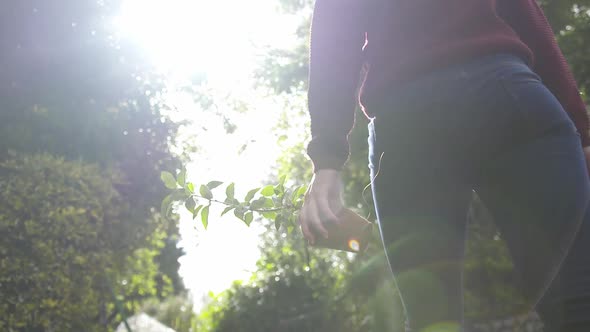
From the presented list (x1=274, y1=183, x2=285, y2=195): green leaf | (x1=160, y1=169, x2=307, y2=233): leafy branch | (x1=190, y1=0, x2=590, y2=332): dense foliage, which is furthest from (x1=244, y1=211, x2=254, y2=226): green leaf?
(x1=190, y1=0, x2=590, y2=332): dense foliage

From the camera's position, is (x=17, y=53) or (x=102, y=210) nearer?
(x=102, y=210)

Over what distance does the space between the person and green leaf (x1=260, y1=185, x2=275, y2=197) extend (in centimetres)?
58

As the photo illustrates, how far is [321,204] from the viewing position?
112 centimetres

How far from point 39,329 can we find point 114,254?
49.4 inches

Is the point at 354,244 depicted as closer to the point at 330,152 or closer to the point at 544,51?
the point at 330,152

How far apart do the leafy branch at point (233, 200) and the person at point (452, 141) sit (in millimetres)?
604

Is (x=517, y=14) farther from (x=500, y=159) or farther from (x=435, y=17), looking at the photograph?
(x=500, y=159)

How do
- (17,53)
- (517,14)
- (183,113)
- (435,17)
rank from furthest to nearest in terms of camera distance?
(183,113) < (17,53) < (517,14) < (435,17)

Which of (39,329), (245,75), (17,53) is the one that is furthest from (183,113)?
(39,329)

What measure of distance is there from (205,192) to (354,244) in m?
0.76

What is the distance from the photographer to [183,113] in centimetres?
916

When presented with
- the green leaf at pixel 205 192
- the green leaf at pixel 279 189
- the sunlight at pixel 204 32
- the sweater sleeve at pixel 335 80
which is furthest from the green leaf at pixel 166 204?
the sunlight at pixel 204 32

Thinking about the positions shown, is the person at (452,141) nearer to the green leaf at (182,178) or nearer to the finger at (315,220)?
the finger at (315,220)

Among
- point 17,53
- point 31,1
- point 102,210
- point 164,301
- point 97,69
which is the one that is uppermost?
point 31,1
